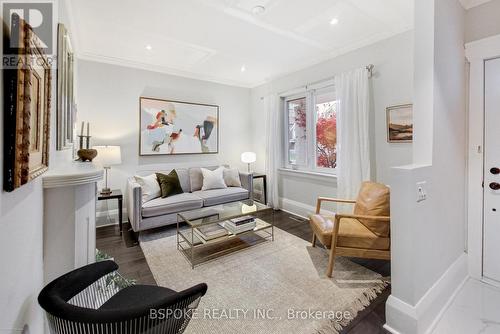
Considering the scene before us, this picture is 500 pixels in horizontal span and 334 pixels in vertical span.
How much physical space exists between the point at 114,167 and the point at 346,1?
3738 millimetres

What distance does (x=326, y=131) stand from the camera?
377 centimetres

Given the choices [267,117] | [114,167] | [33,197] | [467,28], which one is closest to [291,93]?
[267,117]


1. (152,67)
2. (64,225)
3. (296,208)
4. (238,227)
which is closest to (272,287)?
(238,227)

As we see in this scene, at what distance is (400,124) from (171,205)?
122 inches

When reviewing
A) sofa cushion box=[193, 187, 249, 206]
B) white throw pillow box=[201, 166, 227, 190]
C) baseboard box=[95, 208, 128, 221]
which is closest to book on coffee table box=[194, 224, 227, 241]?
sofa cushion box=[193, 187, 249, 206]

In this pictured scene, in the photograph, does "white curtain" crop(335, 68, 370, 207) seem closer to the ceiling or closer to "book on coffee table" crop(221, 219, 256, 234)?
the ceiling

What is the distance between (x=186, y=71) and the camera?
4145mm

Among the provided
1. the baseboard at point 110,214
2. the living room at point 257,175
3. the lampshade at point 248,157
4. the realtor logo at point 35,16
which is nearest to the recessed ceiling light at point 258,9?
the living room at point 257,175

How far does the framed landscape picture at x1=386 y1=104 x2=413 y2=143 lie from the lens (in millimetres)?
2660

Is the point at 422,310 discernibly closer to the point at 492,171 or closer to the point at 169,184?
the point at 492,171

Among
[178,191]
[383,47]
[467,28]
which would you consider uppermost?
[383,47]

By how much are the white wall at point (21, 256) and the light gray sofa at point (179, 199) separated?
72.8 inches

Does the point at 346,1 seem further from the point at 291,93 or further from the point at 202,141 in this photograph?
the point at 202,141

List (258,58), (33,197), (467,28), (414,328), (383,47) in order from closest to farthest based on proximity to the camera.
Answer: (33,197) < (414,328) < (467,28) < (383,47) < (258,58)
